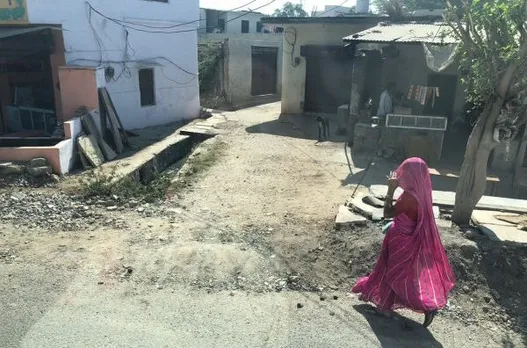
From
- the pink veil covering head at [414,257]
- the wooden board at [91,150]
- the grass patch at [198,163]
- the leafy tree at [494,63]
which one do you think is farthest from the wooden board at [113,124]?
the pink veil covering head at [414,257]

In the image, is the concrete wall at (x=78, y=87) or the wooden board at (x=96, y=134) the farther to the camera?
the concrete wall at (x=78, y=87)

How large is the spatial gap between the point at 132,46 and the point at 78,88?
12.4 ft

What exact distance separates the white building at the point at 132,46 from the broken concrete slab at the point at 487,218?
9.15m

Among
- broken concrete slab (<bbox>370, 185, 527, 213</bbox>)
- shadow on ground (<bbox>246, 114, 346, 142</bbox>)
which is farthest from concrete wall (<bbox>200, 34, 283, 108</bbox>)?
broken concrete slab (<bbox>370, 185, 527, 213</bbox>)

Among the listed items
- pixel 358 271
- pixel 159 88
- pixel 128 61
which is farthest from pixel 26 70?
pixel 358 271

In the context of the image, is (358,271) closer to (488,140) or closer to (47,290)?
(488,140)

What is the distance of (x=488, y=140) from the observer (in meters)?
4.93

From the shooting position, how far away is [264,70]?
898 inches

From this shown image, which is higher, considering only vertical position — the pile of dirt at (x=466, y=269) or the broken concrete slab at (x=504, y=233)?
the broken concrete slab at (x=504, y=233)

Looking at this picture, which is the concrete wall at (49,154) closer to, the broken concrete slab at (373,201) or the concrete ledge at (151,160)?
the concrete ledge at (151,160)

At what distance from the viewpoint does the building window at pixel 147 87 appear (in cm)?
1433

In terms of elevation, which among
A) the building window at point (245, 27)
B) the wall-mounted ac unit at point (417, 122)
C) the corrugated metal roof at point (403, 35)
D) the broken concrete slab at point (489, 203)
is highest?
the building window at point (245, 27)

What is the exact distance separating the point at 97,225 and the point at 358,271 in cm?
380

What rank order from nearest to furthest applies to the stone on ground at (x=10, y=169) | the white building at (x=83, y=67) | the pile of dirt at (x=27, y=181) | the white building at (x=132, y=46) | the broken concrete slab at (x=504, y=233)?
the broken concrete slab at (x=504, y=233) → the pile of dirt at (x=27, y=181) → the stone on ground at (x=10, y=169) → the white building at (x=83, y=67) → the white building at (x=132, y=46)
